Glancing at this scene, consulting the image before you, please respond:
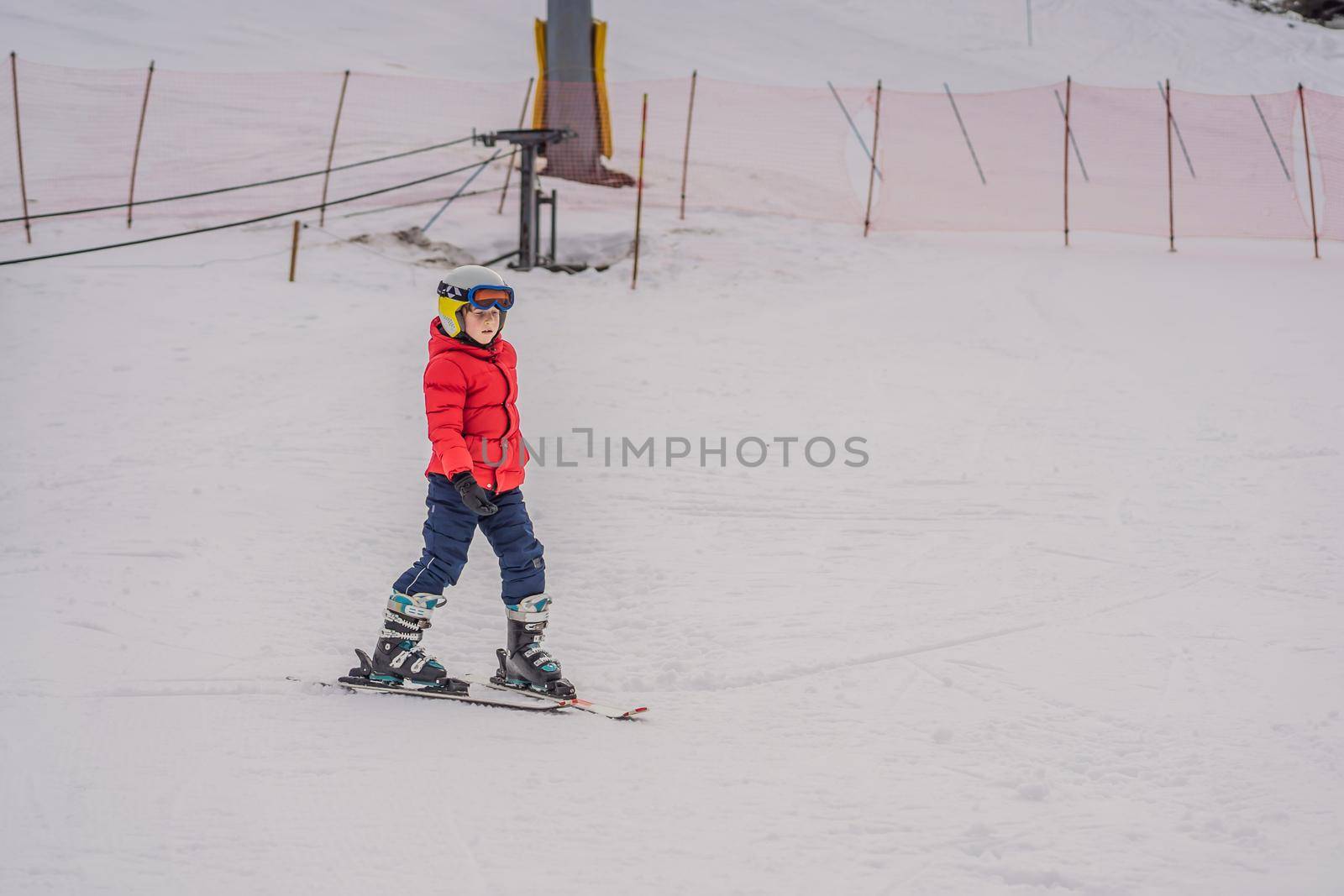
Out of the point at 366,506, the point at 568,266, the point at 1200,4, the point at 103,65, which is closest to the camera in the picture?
the point at 366,506

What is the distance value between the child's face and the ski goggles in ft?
0.08

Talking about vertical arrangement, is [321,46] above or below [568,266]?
above


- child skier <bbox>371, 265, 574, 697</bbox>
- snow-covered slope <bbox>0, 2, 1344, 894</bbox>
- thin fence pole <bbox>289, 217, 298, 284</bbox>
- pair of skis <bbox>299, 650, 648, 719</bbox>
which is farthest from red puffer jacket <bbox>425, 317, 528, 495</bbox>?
thin fence pole <bbox>289, 217, 298, 284</bbox>

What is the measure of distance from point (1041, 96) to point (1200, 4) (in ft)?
42.3

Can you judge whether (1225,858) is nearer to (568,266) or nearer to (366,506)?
(366,506)

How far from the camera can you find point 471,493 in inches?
170

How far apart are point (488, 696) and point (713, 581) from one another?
5.51ft

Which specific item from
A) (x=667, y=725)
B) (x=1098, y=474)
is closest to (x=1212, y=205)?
(x=1098, y=474)

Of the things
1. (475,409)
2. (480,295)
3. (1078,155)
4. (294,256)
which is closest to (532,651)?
(475,409)

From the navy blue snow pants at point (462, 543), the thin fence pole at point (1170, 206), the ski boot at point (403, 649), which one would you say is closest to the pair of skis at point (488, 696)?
the ski boot at point (403, 649)

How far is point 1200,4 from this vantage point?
3294 centimetres

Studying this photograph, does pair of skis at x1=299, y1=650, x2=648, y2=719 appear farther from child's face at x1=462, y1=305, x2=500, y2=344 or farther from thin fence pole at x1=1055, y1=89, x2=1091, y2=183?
thin fence pole at x1=1055, y1=89, x2=1091, y2=183

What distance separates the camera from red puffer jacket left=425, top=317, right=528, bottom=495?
451 centimetres

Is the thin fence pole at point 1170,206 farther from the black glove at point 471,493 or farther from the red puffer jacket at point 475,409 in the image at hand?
the black glove at point 471,493
